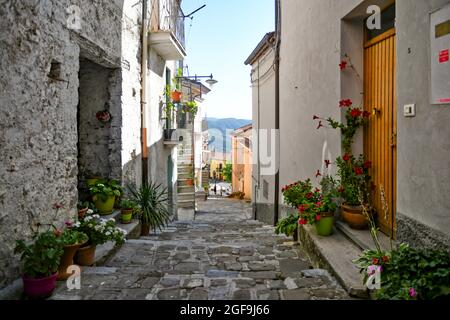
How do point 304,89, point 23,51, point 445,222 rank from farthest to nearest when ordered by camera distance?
point 304,89
point 23,51
point 445,222

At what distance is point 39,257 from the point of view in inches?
119

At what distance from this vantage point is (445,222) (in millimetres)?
2703

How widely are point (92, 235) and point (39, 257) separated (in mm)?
1040

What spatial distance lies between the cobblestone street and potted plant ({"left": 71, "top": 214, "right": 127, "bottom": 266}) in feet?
0.51

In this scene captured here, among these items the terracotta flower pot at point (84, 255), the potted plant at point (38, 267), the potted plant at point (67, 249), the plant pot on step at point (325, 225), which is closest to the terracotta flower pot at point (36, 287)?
the potted plant at point (38, 267)

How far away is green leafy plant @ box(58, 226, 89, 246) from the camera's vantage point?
355 cm

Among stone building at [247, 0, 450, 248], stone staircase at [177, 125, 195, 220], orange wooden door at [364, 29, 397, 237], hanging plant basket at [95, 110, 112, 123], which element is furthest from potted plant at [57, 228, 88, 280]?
stone staircase at [177, 125, 195, 220]

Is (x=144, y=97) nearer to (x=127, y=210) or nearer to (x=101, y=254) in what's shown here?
(x=127, y=210)

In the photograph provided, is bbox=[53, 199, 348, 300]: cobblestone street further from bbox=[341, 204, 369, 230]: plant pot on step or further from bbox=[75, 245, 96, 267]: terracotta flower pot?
bbox=[341, 204, 369, 230]: plant pot on step

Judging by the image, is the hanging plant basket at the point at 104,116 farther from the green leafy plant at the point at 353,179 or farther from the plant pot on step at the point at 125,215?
the green leafy plant at the point at 353,179

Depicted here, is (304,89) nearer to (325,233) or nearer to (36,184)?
(325,233)

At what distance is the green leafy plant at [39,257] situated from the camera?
9.88ft

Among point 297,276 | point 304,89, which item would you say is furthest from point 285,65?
point 297,276
